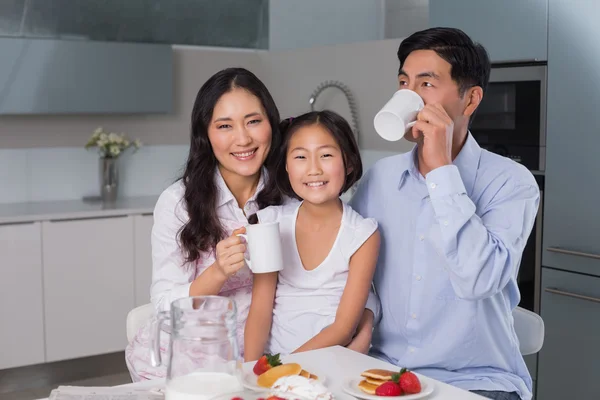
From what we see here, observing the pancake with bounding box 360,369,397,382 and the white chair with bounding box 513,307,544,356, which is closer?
the pancake with bounding box 360,369,397,382

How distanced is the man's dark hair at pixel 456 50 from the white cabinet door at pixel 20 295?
262 cm

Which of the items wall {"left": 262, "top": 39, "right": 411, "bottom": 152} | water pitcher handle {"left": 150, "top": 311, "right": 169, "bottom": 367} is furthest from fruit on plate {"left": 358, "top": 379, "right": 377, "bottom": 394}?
wall {"left": 262, "top": 39, "right": 411, "bottom": 152}

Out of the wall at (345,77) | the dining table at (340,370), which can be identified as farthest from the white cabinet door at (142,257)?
the dining table at (340,370)

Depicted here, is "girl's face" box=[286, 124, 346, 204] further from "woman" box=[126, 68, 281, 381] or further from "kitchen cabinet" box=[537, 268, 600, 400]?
"kitchen cabinet" box=[537, 268, 600, 400]

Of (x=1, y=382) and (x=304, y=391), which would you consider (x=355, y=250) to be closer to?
(x=304, y=391)

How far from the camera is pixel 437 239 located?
1.74 metres

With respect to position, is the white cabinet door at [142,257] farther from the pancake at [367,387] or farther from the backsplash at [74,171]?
the pancake at [367,387]

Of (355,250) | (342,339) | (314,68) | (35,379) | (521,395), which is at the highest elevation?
(314,68)

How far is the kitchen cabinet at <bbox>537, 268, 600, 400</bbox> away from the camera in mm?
2713

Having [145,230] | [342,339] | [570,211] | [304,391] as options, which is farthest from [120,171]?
[304,391]

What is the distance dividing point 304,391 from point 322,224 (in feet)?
2.56

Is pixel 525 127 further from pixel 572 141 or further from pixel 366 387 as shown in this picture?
pixel 366 387

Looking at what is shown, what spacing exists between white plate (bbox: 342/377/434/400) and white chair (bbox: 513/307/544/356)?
0.65m

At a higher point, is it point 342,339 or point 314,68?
point 314,68
